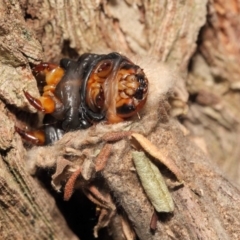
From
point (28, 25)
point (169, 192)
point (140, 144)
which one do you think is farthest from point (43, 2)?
point (169, 192)

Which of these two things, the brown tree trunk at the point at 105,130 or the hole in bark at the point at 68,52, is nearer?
the brown tree trunk at the point at 105,130

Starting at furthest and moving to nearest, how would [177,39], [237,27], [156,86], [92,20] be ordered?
[237,27], [177,39], [92,20], [156,86]

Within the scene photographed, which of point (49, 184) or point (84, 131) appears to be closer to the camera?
point (84, 131)

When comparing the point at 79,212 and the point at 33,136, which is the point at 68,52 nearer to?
the point at 33,136

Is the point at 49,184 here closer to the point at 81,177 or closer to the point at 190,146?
the point at 81,177

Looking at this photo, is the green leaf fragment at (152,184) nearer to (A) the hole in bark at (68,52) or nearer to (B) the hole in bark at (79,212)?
(B) the hole in bark at (79,212)

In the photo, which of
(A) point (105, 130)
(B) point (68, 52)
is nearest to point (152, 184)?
(A) point (105, 130)

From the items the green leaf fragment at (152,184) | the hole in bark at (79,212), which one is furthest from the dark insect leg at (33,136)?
the green leaf fragment at (152,184)
